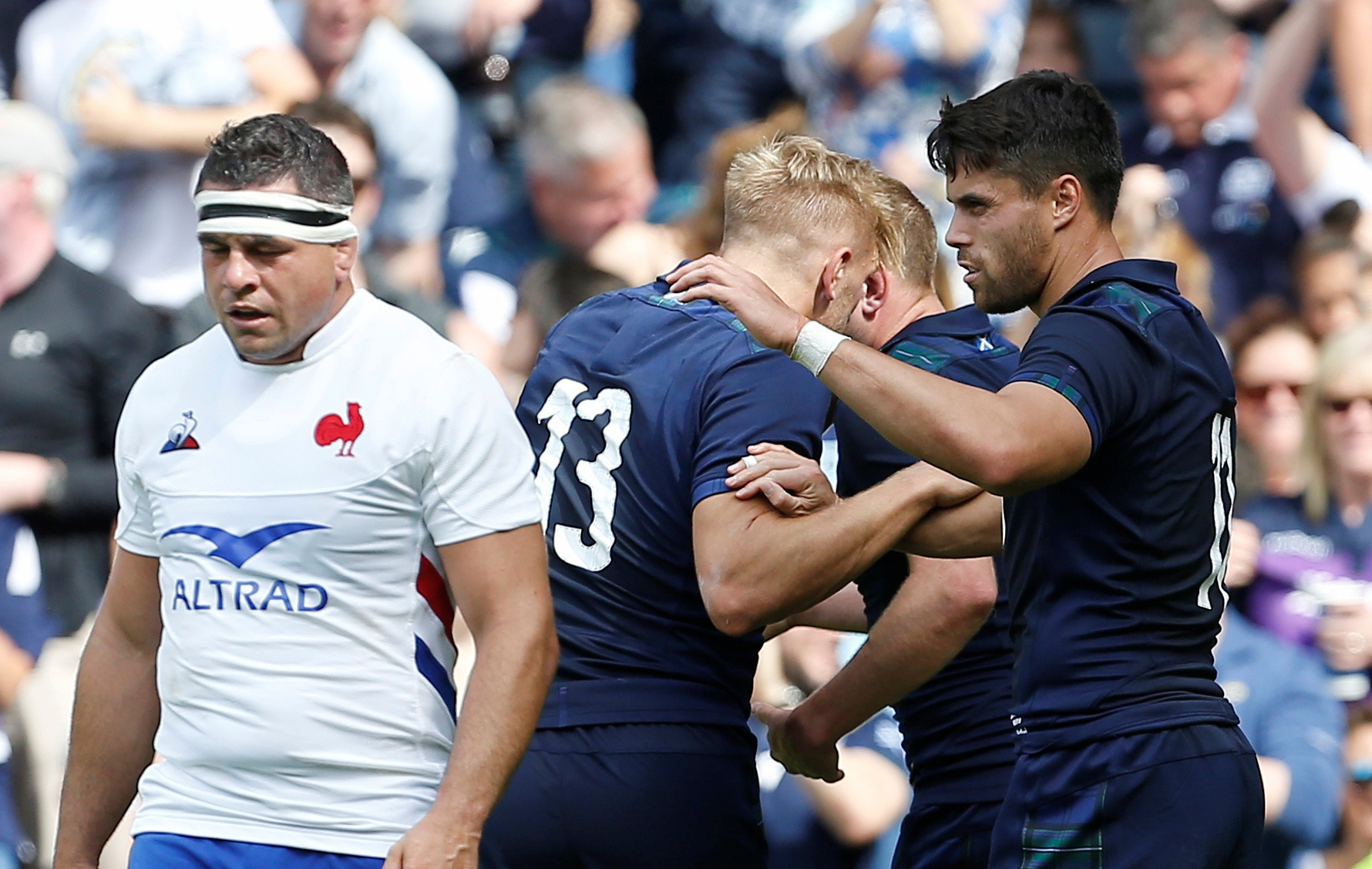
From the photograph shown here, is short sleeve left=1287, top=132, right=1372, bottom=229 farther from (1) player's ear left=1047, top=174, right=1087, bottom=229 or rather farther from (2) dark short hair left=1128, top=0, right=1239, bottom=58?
(1) player's ear left=1047, top=174, right=1087, bottom=229

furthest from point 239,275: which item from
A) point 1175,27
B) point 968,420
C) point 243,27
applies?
point 1175,27

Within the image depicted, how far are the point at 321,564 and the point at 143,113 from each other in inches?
166

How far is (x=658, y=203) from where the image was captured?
762cm

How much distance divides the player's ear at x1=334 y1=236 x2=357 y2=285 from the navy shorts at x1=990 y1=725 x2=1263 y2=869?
1578 millimetres

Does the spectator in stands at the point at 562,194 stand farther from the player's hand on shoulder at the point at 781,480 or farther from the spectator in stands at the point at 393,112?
the player's hand on shoulder at the point at 781,480

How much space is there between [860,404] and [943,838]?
4.45 feet

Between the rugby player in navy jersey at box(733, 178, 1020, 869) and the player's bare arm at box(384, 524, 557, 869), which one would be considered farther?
the rugby player in navy jersey at box(733, 178, 1020, 869)

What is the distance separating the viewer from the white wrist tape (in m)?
3.31

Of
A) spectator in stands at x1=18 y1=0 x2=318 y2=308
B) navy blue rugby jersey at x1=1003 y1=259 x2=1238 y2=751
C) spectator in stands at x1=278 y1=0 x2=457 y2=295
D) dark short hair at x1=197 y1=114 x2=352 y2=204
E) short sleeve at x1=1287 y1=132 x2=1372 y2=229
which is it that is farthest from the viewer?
short sleeve at x1=1287 y1=132 x2=1372 y2=229

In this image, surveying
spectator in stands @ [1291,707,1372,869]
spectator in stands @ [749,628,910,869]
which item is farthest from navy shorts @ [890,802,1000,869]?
spectator in stands @ [1291,707,1372,869]

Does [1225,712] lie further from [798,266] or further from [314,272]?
[314,272]

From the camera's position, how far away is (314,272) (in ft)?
11.2

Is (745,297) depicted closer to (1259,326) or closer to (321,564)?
(321,564)

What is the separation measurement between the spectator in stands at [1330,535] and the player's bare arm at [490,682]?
13.9 feet
